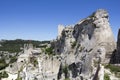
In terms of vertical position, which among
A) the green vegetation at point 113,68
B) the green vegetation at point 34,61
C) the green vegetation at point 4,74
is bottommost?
the green vegetation at point 4,74

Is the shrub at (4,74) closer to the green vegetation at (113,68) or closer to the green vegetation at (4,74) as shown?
the green vegetation at (4,74)

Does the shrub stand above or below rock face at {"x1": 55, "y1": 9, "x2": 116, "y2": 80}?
below

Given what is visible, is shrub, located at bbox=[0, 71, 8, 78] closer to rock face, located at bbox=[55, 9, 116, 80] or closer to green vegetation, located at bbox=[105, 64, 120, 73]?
rock face, located at bbox=[55, 9, 116, 80]

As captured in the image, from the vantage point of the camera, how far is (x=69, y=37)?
169 ft

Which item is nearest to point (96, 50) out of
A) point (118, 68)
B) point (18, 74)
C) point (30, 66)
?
point (118, 68)

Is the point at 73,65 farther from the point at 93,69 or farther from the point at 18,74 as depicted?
the point at 18,74

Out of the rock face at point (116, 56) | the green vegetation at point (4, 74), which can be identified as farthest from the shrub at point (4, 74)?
the rock face at point (116, 56)

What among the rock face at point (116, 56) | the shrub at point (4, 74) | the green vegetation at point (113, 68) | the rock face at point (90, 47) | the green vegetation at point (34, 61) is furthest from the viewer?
the shrub at point (4, 74)

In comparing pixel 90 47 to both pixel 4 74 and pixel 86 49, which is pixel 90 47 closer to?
pixel 86 49

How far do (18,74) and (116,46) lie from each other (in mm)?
32432

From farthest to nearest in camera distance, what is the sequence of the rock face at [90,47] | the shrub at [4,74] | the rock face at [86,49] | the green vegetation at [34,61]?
the shrub at [4,74] < the green vegetation at [34,61] < the rock face at [90,47] < the rock face at [86,49]

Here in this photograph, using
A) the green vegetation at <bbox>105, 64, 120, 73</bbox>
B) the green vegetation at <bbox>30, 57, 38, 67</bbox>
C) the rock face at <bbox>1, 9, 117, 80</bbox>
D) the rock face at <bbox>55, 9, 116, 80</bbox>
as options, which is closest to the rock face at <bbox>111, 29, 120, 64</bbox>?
the rock face at <bbox>1, 9, 117, 80</bbox>

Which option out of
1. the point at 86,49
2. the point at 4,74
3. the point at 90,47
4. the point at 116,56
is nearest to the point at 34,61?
the point at 4,74

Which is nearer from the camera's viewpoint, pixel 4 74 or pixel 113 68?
pixel 113 68
